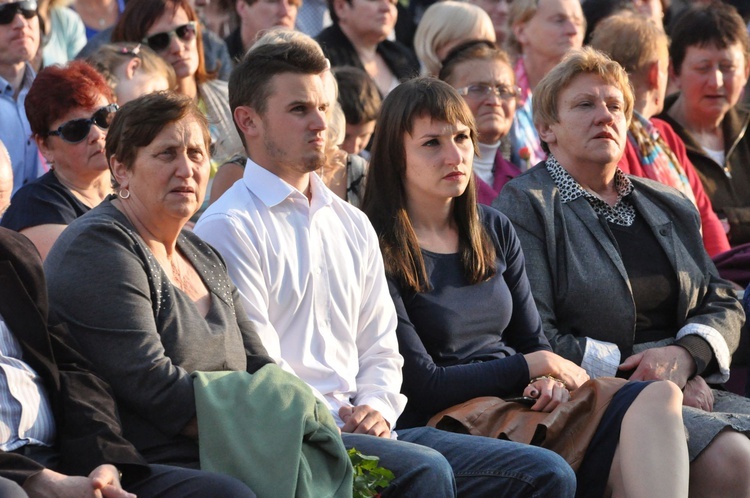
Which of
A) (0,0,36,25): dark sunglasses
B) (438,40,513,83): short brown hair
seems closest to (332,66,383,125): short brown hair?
(438,40,513,83): short brown hair

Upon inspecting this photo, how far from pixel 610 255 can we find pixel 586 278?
0.16 m

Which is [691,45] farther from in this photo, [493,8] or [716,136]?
[493,8]

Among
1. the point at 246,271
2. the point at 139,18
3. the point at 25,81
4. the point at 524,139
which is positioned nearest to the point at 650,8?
the point at 524,139

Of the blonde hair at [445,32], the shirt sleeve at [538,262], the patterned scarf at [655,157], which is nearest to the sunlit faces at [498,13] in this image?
the blonde hair at [445,32]

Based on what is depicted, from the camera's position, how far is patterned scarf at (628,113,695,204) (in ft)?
21.7

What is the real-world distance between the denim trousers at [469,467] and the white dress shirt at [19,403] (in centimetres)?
103

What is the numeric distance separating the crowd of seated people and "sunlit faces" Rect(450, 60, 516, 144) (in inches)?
0.6

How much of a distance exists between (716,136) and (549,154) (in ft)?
7.38

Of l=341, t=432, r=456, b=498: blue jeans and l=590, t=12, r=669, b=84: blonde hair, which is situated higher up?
l=590, t=12, r=669, b=84: blonde hair

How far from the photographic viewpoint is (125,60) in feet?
20.4

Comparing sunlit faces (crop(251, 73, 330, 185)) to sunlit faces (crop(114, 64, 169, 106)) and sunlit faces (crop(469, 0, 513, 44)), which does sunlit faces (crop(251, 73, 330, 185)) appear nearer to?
sunlit faces (crop(114, 64, 169, 106))

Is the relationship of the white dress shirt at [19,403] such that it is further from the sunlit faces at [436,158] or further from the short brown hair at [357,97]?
the short brown hair at [357,97]

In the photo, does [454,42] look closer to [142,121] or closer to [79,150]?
[79,150]

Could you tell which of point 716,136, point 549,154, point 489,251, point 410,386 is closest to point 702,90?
point 716,136
